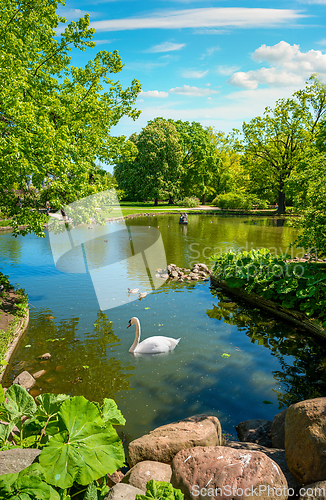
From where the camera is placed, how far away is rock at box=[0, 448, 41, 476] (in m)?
2.84

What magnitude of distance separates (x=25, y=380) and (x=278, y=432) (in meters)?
4.84

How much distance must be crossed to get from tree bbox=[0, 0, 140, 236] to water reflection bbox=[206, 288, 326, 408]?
21.8 feet

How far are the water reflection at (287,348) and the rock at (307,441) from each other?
228 cm

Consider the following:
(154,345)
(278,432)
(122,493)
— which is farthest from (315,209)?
(122,493)

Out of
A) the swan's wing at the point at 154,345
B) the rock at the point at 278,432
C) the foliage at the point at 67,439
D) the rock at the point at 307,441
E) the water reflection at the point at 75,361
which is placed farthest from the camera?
the swan's wing at the point at 154,345

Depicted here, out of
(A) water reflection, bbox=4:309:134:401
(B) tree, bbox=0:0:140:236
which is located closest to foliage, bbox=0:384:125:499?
(A) water reflection, bbox=4:309:134:401

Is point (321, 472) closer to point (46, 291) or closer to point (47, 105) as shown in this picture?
point (46, 291)

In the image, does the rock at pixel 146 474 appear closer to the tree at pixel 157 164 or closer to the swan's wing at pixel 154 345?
the swan's wing at pixel 154 345

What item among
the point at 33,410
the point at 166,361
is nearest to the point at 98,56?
the point at 166,361

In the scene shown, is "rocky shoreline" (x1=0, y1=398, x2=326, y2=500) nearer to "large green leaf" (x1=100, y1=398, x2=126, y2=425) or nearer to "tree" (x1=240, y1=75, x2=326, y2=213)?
"large green leaf" (x1=100, y1=398, x2=126, y2=425)

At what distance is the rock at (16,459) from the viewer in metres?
2.84

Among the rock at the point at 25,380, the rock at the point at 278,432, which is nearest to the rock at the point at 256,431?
the rock at the point at 278,432

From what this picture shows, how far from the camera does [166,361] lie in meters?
7.12

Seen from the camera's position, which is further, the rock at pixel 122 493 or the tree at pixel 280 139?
the tree at pixel 280 139
